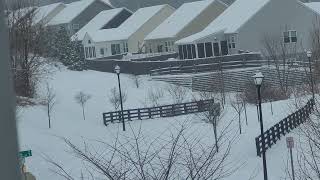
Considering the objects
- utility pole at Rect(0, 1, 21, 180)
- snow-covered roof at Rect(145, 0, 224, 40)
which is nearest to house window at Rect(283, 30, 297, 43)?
snow-covered roof at Rect(145, 0, 224, 40)

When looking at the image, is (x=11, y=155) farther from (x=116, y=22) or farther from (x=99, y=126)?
(x=116, y=22)

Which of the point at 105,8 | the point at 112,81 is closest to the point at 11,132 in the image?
the point at 112,81

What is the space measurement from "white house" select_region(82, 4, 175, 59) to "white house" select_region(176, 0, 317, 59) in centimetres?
1339

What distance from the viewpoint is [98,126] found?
97.3 ft

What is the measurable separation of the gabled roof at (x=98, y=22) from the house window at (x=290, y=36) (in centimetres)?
2915

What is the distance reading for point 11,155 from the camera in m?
1.16

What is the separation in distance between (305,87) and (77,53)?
87.3 feet

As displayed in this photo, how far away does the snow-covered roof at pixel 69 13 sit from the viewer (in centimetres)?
7994

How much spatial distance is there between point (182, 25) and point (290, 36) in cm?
1218

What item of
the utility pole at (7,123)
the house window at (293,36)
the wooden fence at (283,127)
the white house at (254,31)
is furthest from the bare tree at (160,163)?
the house window at (293,36)

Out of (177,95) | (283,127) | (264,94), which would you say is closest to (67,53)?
(177,95)

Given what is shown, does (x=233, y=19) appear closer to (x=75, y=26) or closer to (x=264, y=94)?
(x=264, y=94)

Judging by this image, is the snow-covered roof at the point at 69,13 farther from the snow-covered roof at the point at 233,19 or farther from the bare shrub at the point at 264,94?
the bare shrub at the point at 264,94

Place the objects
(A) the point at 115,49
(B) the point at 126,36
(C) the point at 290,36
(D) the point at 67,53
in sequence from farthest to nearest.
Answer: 1. (A) the point at 115,49
2. (B) the point at 126,36
3. (D) the point at 67,53
4. (C) the point at 290,36
